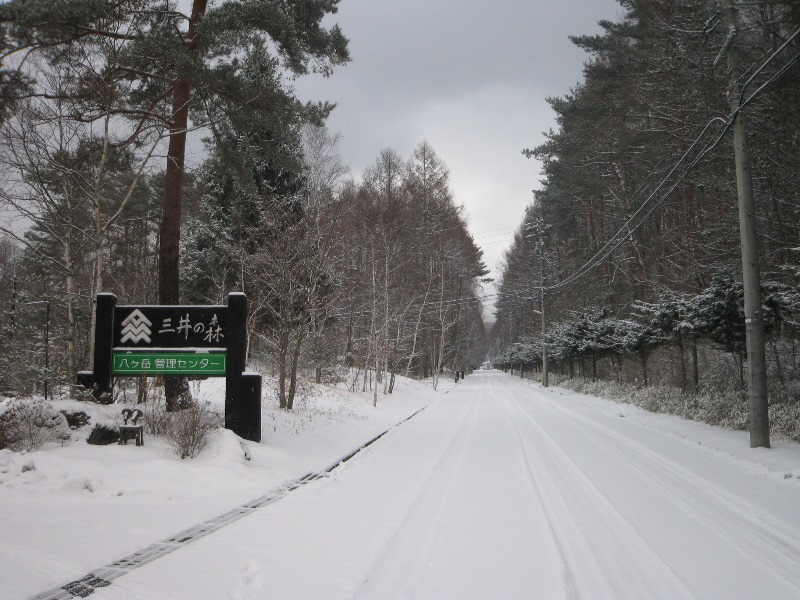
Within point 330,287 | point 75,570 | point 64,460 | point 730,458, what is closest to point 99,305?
point 64,460

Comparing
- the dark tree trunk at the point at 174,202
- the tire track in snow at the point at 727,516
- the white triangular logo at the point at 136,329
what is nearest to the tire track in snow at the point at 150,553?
the white triangular logo at the point at 136,329

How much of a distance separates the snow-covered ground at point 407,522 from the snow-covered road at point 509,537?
0.8 inches

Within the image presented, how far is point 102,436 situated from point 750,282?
35.9 ft

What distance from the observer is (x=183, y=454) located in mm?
7258

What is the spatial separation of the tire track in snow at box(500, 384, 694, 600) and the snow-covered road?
16 millimetres

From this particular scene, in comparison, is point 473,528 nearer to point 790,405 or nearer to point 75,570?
point 75,570

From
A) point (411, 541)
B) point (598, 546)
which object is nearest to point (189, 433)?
point (411, 541)

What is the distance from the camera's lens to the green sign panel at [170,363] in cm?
882

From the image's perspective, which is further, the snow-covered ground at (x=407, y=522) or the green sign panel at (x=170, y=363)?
the green sign panel at (x=170, y=363)

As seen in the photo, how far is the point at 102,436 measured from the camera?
730 cm

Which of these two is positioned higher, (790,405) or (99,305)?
(99,305)

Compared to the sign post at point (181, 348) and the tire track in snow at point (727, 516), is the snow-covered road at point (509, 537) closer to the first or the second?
the tire track in snow at point (727, 516)

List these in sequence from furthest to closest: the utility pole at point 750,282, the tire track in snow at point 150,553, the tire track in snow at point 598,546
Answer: the utility pole at point 750,282, the tire track in snow at point 598,546, the tire track in snow at point 150,553

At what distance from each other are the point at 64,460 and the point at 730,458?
385 inches
